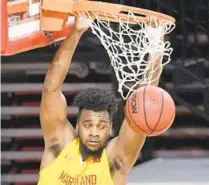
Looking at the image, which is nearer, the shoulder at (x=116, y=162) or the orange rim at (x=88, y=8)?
the orange rim at (x=88, y=8)

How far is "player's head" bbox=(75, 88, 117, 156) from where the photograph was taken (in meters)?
3.27

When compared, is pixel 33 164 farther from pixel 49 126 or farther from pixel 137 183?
pixel 49 126

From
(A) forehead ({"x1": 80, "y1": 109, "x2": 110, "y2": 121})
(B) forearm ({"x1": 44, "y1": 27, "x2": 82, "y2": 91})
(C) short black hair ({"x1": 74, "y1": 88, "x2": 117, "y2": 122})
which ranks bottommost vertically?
(A) forehead ({"x1": 80, "y1": 109, "x2": 110, "y2": 121})

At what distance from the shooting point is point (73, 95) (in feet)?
20.1

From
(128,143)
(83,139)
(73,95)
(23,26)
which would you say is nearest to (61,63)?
(23,26)

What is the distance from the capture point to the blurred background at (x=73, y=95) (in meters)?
5.79

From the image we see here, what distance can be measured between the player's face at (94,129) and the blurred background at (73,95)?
2368mm

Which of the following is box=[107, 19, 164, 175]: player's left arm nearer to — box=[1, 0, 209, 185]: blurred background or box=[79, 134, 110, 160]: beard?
box=[79, 134, 110, 160]: beard

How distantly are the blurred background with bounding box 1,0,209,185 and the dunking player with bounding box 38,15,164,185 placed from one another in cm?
233

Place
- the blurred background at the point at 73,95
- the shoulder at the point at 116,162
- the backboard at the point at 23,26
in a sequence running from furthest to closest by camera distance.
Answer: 1. the blurred background at the point at 73,95
2. the shoulder at the point at 116,162
3. the backboard at the point at 23,26

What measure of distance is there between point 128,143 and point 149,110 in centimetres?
19

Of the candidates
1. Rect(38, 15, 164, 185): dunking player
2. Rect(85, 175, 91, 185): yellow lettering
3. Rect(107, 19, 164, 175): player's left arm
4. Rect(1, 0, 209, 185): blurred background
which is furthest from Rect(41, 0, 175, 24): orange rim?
Rect(1, 0, 209, 185): blurred background

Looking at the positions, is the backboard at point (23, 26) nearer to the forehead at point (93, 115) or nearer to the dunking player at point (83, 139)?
the dunking player at point (83, 139)

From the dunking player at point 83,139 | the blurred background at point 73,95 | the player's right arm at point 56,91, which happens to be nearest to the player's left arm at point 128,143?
the dunking player at point 83,139
